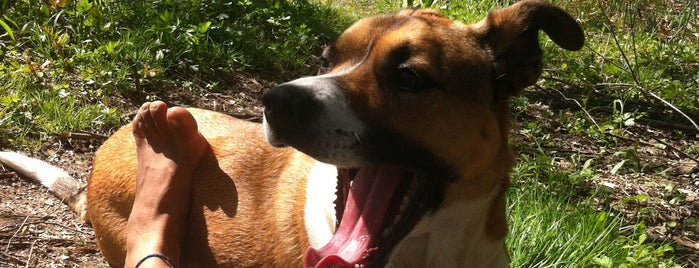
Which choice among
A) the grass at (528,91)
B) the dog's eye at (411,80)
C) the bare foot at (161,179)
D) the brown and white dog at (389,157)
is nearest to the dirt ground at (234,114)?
the grass at (528,91)

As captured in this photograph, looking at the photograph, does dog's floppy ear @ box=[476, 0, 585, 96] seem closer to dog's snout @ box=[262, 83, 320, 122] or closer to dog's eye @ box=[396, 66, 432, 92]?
dog's eye @ box=[396, 66, 432, 92]

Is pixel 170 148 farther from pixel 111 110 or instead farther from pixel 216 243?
pixel 111 110

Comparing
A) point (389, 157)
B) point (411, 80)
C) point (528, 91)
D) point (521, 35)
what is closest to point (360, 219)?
point (389, 157)

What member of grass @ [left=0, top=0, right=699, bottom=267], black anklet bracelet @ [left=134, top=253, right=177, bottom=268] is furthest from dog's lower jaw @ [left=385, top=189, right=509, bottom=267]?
black anklet bracelet @ [left=134, top=253, right=177, bottom=268]

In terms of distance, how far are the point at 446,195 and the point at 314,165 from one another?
2.42ft

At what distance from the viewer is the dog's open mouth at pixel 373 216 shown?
2.69 meters

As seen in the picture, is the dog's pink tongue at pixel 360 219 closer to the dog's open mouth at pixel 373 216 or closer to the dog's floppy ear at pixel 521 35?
the dog's open mouth at pixel 373 216

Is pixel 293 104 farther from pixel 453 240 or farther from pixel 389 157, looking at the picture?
pixel 453 240

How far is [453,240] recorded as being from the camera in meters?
2.93

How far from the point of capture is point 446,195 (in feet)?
9.05

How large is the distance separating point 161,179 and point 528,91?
3630 mm

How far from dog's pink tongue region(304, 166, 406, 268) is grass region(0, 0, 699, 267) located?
1.35 metres

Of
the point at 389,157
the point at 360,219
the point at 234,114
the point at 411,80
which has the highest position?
the point at 411,80

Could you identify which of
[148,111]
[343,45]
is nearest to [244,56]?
[148,111]
